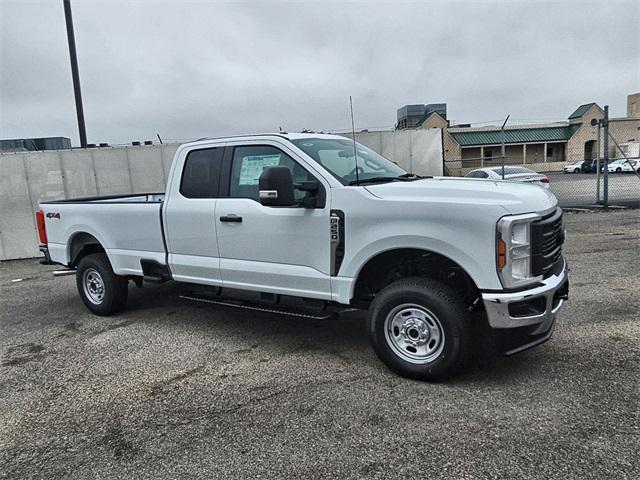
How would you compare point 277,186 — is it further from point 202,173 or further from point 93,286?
point 93,286

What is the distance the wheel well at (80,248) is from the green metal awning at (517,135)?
1749 inches

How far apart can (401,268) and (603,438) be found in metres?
1.90

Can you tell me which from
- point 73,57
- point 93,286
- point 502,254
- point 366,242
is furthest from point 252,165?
point 73,57

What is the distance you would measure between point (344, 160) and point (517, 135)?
50.6m

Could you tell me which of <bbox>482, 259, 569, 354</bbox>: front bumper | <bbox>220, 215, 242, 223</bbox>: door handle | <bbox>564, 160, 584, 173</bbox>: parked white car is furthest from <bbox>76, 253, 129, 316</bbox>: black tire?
<bbox>564, 160, 584, 173</bbox>: parked white car

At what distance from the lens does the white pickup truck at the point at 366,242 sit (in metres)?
3.61

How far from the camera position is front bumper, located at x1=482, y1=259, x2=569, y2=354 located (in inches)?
140

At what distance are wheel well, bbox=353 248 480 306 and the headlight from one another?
1.18 feet

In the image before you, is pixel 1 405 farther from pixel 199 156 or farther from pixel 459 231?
pixel 459 231

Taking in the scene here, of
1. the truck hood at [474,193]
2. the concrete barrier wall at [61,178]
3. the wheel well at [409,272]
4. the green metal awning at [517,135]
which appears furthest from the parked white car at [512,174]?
the green metal awning at [517,135]

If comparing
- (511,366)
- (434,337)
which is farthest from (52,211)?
(511,366)

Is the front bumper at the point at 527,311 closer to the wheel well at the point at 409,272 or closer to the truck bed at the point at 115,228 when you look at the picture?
the wheel well at the point at 409,272

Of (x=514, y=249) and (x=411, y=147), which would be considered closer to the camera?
(x=514, y=249)

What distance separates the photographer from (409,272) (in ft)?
14.1
